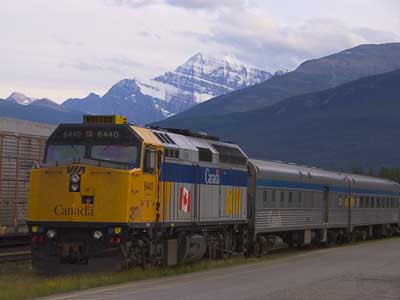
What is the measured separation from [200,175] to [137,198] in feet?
13.8

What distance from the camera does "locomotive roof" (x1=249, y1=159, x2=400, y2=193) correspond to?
30922 mm

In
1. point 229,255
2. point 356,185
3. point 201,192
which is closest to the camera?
point 201,192

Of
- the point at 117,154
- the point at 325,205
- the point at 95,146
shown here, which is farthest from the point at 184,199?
the point at 325,205

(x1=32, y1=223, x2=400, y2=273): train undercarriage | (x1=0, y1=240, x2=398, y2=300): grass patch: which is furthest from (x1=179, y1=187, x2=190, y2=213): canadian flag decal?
(x1=0, y1=240, x2=398, y2=300): grass patch

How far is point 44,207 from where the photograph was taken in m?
20.2

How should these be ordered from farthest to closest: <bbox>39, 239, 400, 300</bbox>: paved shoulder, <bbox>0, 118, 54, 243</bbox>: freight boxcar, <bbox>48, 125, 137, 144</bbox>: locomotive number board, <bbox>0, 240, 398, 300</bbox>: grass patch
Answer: <bbox>0, 118, 54, 243</bbox>: freight boxcar < <bbox>48, 125, 137, 144</bbox>: locomotive number board < <bbox>39, 239, 400, 300</bbox>: paved shoulder < <bbox>0, 240, 398, 300</bbox>: grass patch

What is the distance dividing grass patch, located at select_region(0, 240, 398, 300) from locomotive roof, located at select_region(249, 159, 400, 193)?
730 centimetres

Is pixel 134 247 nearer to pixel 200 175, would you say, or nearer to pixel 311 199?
pixel 200 175

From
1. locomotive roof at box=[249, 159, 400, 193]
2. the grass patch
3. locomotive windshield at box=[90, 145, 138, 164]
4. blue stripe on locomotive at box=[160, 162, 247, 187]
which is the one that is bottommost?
the grass patch

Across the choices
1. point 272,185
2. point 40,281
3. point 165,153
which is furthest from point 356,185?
point 40,281

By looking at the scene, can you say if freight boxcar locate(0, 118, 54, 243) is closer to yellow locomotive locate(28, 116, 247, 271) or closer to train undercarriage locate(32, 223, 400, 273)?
yellow locomotive locate(28, 116, 247, 271)

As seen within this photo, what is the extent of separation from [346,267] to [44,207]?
9512 millimetres

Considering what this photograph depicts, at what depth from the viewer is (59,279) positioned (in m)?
18.7

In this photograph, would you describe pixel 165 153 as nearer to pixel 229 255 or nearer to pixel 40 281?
pixel 40 281
